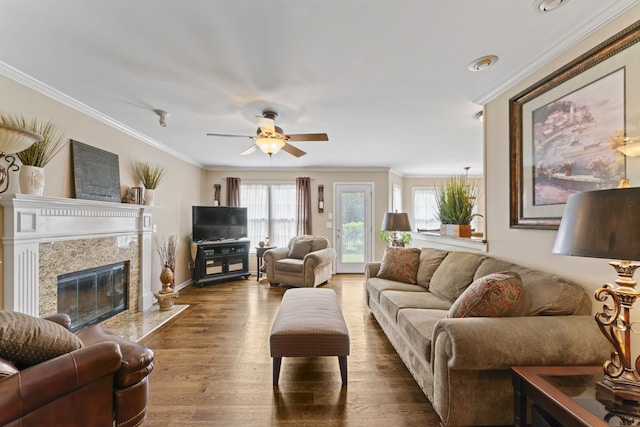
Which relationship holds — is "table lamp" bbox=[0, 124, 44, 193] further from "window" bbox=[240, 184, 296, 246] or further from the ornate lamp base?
"window" bbox=[240, 184, 296, 246]

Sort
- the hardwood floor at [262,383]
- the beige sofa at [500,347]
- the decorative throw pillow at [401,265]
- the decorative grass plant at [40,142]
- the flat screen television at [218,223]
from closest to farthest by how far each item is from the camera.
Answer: the beige sofa at [500,347]
the hardwood floor at [262,383]
the decorative grass plant at [40,142]
the decorative throw pillow at [401,265]
the flat screen television at [218,223]

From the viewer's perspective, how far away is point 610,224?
0.96 meters

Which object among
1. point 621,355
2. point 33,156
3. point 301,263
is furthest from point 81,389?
point 301,263

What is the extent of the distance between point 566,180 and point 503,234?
75 centimetres

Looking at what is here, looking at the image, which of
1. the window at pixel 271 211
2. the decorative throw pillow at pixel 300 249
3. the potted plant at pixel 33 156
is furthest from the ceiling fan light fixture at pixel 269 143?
the window at pixel 271 211

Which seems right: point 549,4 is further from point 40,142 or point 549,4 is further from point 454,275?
point 40,142

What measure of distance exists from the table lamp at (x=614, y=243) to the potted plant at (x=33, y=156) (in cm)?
340

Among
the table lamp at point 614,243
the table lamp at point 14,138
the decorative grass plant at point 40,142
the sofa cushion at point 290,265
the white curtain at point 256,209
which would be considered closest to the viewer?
the table lamp at point 614,243

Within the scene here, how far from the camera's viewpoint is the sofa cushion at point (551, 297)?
161 centimetres

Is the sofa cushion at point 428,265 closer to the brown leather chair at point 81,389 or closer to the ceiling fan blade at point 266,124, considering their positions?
the ceiling fan blade at point 266,124

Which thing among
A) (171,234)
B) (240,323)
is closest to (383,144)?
(240,323)

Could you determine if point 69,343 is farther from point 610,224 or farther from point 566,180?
point 566,180

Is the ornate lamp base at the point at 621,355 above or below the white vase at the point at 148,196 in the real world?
below

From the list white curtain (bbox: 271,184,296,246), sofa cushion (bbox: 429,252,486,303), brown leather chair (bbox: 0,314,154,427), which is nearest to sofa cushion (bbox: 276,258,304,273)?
white curtain (bbox: 271,184,296,246)
